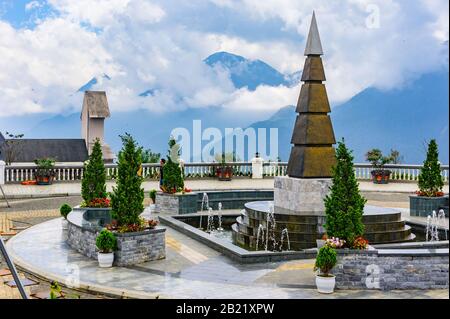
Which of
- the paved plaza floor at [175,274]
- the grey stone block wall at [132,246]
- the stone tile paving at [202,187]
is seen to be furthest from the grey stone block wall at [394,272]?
the stone tile paving at [202,187]

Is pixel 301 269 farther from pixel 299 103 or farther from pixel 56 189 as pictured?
pixel 56 189

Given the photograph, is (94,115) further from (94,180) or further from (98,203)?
(98,203)

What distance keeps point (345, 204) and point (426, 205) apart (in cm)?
1149

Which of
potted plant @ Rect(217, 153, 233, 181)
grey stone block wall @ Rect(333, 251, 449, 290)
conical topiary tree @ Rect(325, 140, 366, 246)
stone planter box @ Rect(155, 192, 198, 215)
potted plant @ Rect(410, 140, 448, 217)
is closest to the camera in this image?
grey stone block wall @ Rect(333, 251, 449, 290)

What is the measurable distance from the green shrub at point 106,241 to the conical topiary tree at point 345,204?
5291 mm

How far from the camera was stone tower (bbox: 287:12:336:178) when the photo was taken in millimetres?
18580

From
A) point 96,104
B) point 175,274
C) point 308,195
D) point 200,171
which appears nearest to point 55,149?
point 96,104

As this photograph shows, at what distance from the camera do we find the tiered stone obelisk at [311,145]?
1830 cm

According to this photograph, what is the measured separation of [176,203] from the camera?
2258 cm

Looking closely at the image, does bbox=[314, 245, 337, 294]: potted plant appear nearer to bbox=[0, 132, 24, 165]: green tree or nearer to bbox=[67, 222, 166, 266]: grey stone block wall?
bbox=[67, 222, 166, 266]: grey stone block wall

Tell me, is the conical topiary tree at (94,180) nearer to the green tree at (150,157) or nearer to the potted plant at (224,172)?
the potted plant at (224,172)

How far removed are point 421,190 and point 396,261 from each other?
12.2 m

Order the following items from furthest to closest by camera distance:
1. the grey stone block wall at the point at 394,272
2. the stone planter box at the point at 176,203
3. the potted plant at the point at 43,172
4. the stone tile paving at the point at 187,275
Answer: the potted plant at the point at 43,172, the stone planter box at the point at 176,203, the grey stone block wall at the point at 394,272, the stone tile paving at the point at 187,275

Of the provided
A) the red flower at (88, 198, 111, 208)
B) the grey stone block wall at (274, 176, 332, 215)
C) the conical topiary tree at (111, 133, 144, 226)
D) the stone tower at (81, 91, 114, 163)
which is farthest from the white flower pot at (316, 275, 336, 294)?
the stone tower at (81, 91, 114, 163)
